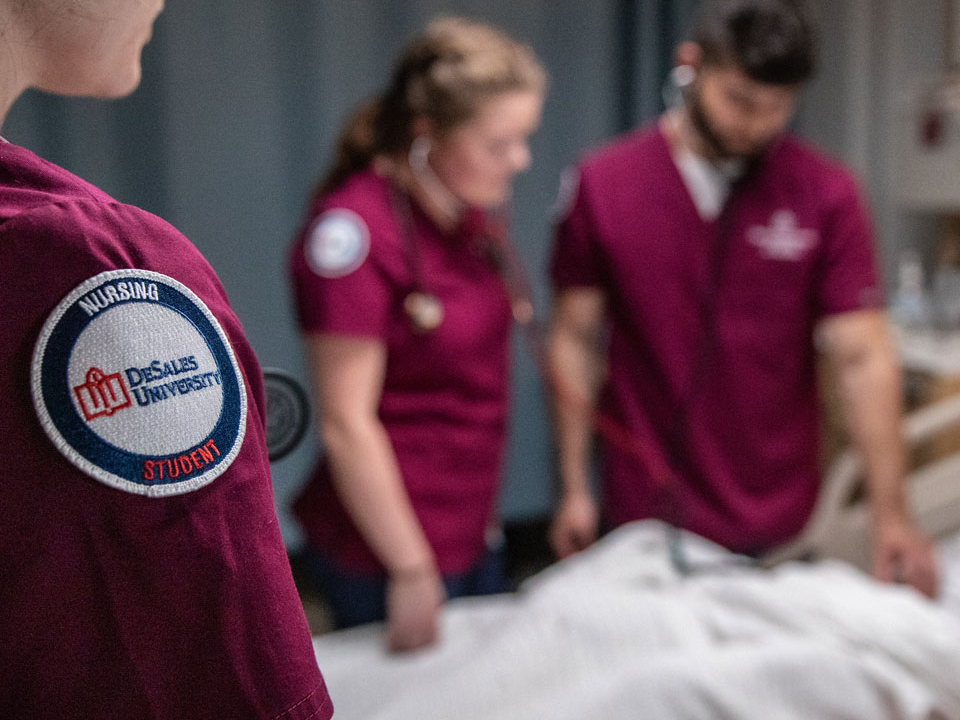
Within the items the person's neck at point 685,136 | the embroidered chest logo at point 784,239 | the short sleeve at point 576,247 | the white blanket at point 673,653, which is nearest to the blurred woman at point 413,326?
the white blanket at point 673,653

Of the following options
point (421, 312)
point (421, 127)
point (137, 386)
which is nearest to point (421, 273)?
point (421, 312)

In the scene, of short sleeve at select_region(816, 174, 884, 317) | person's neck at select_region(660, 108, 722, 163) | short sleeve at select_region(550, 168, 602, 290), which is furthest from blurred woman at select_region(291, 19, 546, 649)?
short sleeve at select_region(816, 174, 884, 317)

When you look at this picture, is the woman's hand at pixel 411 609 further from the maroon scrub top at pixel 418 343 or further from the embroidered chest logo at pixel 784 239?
the embroidered chest logo at pixel 784 239

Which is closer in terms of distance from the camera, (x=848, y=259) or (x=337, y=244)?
(x=337, y=244)

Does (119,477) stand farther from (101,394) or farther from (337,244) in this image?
(337,244)

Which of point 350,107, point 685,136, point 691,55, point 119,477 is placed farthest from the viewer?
point 350,107

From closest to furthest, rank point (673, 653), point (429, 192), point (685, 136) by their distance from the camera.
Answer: point (673, 653)
point (429, 192)
point (685, 136)

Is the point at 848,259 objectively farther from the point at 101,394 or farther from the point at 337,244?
the point at 101,394

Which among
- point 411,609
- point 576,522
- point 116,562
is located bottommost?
point 576,522

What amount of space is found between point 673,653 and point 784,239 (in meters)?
0.74

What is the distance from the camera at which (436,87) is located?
1173 mm

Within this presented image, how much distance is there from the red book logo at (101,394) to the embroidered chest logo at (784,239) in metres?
1.23

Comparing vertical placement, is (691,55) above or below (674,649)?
above

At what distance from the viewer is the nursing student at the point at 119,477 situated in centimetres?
33
